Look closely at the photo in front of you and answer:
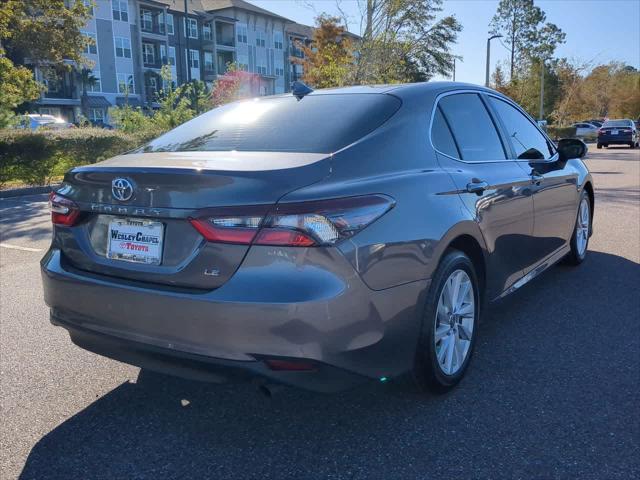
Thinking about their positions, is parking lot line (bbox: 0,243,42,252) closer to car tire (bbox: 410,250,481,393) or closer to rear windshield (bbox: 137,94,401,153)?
rear windshield (bbox: 137,94,401,153)

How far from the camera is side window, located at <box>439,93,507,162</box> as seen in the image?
11.7 ft

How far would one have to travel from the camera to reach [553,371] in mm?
3449

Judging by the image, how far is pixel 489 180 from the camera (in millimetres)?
3566

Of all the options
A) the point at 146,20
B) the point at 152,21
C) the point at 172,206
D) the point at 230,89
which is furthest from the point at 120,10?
the point at 172,206

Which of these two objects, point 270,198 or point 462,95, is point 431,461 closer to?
point 270,198

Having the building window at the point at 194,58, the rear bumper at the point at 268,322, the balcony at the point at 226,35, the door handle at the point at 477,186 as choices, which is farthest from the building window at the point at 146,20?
the rear bumper at the point at 268,322

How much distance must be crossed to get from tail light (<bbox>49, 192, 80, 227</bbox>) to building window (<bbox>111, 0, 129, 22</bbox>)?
58.5m

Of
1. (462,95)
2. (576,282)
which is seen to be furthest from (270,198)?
(576,282)

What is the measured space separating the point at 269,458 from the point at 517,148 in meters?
2.93

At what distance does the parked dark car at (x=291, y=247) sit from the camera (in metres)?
2.36

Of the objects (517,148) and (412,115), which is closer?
(412,115)

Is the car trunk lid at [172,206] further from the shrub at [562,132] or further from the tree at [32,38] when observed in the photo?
the shrub at [562,132]

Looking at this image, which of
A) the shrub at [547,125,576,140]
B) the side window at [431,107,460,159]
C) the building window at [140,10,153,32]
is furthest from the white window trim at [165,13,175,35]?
the side window at [431,107,460,159]

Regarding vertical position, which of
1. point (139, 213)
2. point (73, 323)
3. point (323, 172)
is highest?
point (323, 172)
